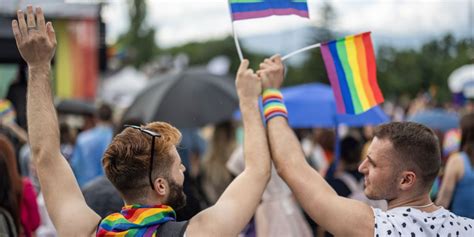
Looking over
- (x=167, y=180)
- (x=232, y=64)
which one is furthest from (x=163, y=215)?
(x=232, y=64)

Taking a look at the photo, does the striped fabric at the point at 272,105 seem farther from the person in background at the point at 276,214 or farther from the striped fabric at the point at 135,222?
the person in background at the point at 276,214

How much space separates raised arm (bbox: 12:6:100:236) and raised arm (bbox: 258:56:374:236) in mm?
→ 825

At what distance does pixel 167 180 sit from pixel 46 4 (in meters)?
9.32

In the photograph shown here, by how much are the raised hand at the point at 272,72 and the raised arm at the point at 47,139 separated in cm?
94

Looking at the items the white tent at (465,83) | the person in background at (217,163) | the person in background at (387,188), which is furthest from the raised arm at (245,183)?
the white tent at (465,83)

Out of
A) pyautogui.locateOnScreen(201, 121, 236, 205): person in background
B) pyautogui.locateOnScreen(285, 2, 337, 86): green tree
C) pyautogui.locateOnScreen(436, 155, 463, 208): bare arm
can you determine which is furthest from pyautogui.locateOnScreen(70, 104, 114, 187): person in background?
pyautogui.locateOnScreen(285, 2, 337, 86): green tree

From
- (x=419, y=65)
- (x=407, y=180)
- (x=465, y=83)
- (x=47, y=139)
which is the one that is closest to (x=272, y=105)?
(x=407, y=180)

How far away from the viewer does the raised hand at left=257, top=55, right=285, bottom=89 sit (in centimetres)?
347

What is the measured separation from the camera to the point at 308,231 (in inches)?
227

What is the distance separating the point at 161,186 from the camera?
299 centimetres

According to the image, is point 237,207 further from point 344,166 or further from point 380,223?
point 344,166

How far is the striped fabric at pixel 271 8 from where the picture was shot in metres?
3.69

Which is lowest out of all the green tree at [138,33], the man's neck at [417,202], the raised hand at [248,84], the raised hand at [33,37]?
the green tree at [138,33]

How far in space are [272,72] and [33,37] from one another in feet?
3.52
